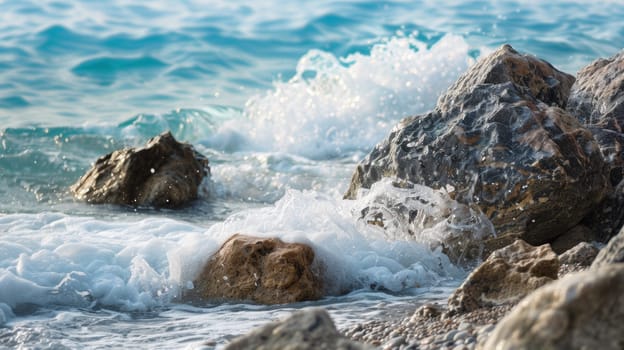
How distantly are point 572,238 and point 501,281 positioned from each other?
1.31 meters

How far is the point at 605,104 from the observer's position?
17.6 feet

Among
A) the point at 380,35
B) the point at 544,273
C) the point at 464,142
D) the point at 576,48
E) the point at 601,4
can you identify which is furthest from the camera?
the point at 601,4

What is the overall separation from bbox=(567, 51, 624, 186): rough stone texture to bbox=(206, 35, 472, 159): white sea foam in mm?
4138

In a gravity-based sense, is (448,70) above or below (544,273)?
above

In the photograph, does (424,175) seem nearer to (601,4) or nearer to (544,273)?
(544,273)

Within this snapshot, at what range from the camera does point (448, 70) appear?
11523 mm

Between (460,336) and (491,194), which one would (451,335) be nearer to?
(460,336)

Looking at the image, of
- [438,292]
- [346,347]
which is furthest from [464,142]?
[346,347]

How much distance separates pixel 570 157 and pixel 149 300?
2210 mm

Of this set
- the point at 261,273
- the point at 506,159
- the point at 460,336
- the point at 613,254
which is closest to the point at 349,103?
the point at 506,159

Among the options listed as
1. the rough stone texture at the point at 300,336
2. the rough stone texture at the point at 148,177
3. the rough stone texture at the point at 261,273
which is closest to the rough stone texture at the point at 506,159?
the rough stone texture at the point at 261,273

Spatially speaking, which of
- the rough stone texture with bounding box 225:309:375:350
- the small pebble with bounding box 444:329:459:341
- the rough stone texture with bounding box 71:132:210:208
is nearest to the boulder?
the small pebble with bounding box 444:329:459:341

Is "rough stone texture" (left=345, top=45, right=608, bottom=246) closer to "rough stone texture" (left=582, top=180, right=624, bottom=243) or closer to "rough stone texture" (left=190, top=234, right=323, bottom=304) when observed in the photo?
"rough stone texture" (left=582, top=180, right=624, bottom=243)

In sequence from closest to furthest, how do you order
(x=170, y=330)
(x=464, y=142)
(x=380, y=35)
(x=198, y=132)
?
(x=170, y=330)
(x=464, y=142)
(x=198, y=132)
(x=380, y=35)
